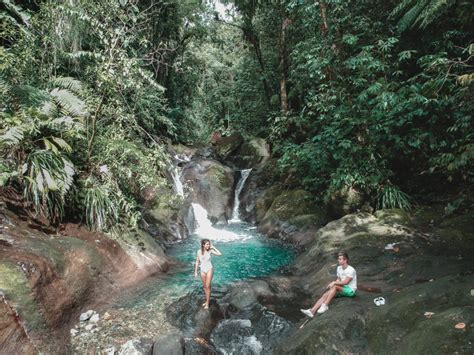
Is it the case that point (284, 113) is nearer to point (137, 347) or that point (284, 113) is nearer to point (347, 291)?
point (347, 291)

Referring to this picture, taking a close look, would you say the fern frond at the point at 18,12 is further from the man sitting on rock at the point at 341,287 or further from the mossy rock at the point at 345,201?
the mossy rock at the point at 345,201

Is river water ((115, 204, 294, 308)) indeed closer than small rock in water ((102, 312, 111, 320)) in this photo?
No

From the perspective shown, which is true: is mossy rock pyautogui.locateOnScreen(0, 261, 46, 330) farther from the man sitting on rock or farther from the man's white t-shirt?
the man's white t-shirt

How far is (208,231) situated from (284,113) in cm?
621

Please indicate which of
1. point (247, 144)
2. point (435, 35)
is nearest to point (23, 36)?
point (435, 35)

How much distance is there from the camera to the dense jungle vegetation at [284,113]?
6.81 meters

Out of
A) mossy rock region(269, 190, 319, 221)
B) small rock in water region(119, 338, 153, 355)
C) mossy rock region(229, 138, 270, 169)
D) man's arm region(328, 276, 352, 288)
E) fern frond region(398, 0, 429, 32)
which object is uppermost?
fern frond region(398, 0, 429, 32)

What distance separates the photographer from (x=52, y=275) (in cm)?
558

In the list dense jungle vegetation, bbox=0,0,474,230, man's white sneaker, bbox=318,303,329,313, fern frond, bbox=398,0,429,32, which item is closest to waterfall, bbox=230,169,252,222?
dense jungle vegetation, bbox=0,0,474,230

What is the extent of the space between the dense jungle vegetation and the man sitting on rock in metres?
3.10

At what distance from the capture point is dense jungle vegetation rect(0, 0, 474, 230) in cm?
681

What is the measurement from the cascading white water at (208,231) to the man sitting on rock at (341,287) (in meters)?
6.72

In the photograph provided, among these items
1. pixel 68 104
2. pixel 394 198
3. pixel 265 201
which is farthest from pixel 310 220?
pixel 68 104

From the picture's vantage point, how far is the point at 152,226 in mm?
11742
